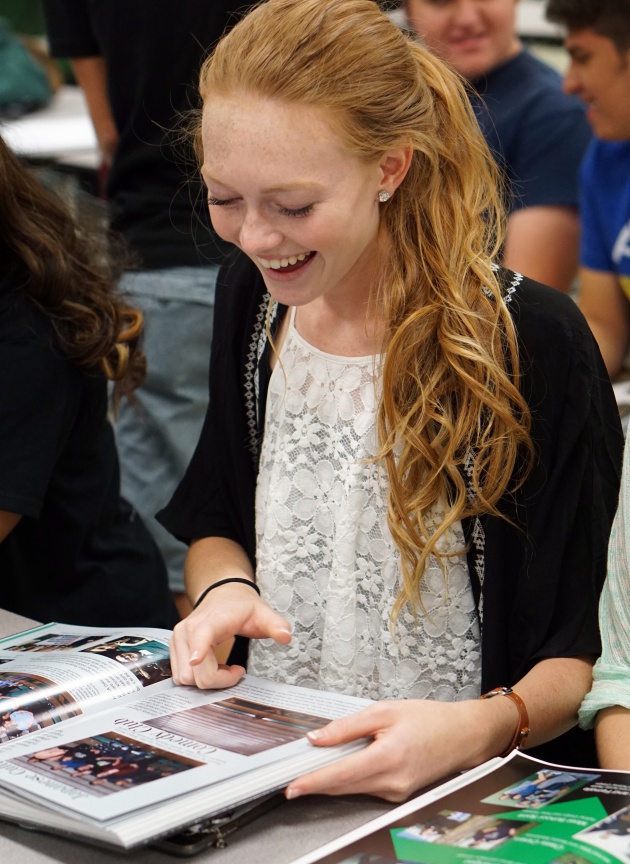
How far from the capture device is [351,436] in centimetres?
139

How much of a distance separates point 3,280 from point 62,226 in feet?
0.46

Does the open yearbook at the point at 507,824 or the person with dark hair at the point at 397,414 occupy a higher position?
the person with dark hair at the point at 397,414

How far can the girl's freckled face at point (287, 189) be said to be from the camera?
1179 mm

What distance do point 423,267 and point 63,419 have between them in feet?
2.08

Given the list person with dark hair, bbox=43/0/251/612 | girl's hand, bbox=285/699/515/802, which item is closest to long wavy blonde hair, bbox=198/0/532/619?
girl's hand, bbox=285/699/515/802

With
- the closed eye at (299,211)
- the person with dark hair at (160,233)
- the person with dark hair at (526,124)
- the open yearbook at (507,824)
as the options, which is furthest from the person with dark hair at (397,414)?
the person with dark hair at (526,124)

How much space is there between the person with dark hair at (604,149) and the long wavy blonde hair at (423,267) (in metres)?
1.22

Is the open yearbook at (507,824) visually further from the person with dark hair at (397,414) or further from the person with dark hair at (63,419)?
the person with dark hair at (63,419)

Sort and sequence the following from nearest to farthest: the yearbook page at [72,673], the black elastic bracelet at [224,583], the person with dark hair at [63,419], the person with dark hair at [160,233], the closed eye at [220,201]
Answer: the yearbook page at [72,673], the closed eye at [220,201], the black elastic bracelet at [224,583], the person with dark hair at [63,419], the person with dark hair at [160,233]

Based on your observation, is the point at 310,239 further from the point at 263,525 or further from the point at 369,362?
the point at 263,525

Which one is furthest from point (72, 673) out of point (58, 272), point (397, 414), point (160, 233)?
point (160, 233)

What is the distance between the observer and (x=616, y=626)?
1161 mm

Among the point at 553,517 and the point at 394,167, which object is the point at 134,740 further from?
the point at 394,167

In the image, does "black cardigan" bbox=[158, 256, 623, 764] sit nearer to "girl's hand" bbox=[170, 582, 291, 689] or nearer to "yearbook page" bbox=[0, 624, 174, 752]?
"girl's hand" bbox=[170, 582, 291, 689]
